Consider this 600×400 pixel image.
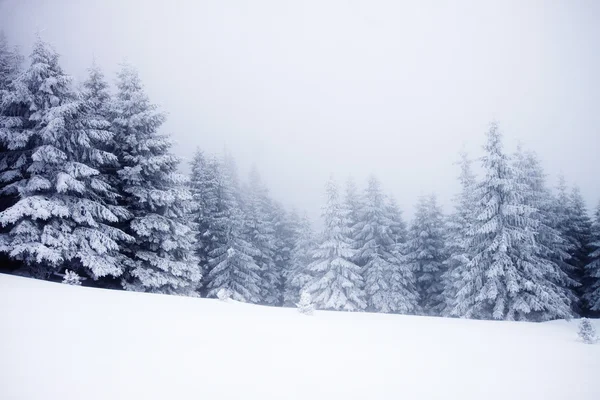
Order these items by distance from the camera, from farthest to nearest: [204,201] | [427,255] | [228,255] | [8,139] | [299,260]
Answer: [299,260], [427,255], [204,201], [228,255], [8,139]

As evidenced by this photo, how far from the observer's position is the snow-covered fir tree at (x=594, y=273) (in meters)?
24.8

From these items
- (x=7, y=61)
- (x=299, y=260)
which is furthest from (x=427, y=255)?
(x=7, y=61)

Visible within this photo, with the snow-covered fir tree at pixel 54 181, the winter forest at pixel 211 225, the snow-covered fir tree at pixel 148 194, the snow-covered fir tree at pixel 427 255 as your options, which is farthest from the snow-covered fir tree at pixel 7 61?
the snow-covered fir tree at pixel 427 255

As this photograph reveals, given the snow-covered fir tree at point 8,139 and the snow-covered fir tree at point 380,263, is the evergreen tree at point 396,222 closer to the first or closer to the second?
the snow-covered fir tree at point 380,263

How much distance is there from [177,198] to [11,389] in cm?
1356

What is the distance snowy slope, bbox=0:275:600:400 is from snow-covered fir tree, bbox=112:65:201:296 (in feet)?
21.7

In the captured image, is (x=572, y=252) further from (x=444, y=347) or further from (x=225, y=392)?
(x=225, y=392)

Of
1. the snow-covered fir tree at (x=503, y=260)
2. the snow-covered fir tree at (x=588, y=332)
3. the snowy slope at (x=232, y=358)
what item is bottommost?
the snowy slope at (x=232, y=358)

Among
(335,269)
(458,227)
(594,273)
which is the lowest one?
(335,269)

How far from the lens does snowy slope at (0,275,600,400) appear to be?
404cm

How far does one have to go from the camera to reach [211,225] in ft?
83.9

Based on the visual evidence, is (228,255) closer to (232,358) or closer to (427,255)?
(427,255)

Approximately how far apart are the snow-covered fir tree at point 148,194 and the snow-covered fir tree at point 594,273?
30505 mm

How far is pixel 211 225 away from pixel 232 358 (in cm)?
2122
